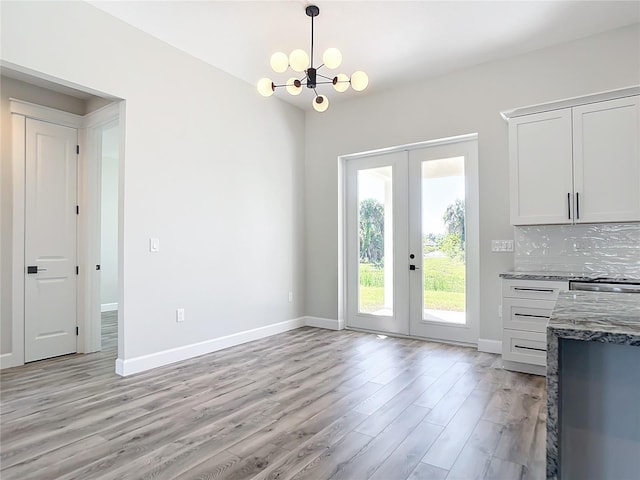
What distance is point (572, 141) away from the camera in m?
3.40

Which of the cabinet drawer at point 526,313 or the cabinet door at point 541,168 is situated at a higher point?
the cabinet door at point 541,168

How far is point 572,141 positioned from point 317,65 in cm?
264

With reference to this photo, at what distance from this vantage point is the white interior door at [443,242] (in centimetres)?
437

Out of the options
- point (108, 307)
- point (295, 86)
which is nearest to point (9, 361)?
point (108, 307)

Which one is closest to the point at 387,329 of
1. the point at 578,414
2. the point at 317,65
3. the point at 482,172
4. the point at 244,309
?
the point at 244,309

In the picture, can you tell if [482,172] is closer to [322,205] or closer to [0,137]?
[322,205]

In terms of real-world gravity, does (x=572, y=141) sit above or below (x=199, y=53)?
below

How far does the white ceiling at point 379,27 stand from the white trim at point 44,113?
1.43 m

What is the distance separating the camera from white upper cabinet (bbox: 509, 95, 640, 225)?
3.19 metres

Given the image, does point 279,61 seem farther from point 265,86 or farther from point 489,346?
point 489,346

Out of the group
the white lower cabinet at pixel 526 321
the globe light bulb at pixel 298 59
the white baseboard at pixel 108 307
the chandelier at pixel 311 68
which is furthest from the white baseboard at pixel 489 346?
the white baseboard at pixel 108 307

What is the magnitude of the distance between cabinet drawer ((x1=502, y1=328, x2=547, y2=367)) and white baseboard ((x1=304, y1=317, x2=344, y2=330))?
2.30m

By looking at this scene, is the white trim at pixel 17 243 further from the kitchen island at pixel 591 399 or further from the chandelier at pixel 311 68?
the kitchen island at pixel 591 399

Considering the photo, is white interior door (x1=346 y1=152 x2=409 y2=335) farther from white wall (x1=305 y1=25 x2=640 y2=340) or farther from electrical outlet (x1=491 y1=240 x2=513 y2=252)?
electrical outlet (x1=491 y1=240 x2=513 y2=252)
